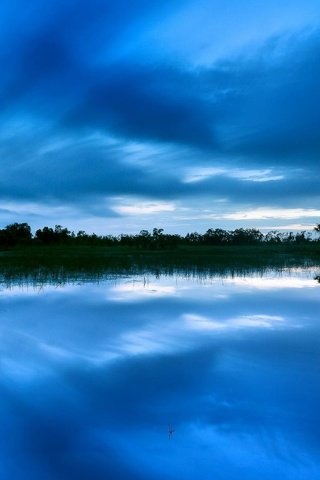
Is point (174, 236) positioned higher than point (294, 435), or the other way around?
point (174, 236)

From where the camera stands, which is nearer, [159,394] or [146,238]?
[159,394]

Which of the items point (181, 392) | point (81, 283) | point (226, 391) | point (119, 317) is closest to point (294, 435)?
point (226, 391)

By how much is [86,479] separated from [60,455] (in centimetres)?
46

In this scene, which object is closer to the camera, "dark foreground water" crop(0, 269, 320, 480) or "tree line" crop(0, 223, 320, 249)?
"dark foreground water" crop(0, 269, 320, 480)

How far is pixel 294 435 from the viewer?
409 centimetres

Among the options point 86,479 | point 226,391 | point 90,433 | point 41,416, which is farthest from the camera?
point 226,391

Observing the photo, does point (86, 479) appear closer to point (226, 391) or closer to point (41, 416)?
point (41, 416)

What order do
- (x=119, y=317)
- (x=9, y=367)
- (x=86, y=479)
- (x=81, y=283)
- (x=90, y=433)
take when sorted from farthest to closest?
(x=81, y=283), (x=119, y=317), (x=9, y=367), (x=90, y=433), (x=86, y=479)

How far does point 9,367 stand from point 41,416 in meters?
1.66

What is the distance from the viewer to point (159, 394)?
5.11m

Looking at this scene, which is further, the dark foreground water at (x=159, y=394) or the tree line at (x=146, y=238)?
the tree line at (x=146, y=238)

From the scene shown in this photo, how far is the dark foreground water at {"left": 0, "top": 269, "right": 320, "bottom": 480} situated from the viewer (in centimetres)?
377

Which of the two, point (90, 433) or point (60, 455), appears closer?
point (60, 455)

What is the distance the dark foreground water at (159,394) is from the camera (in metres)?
3.77
